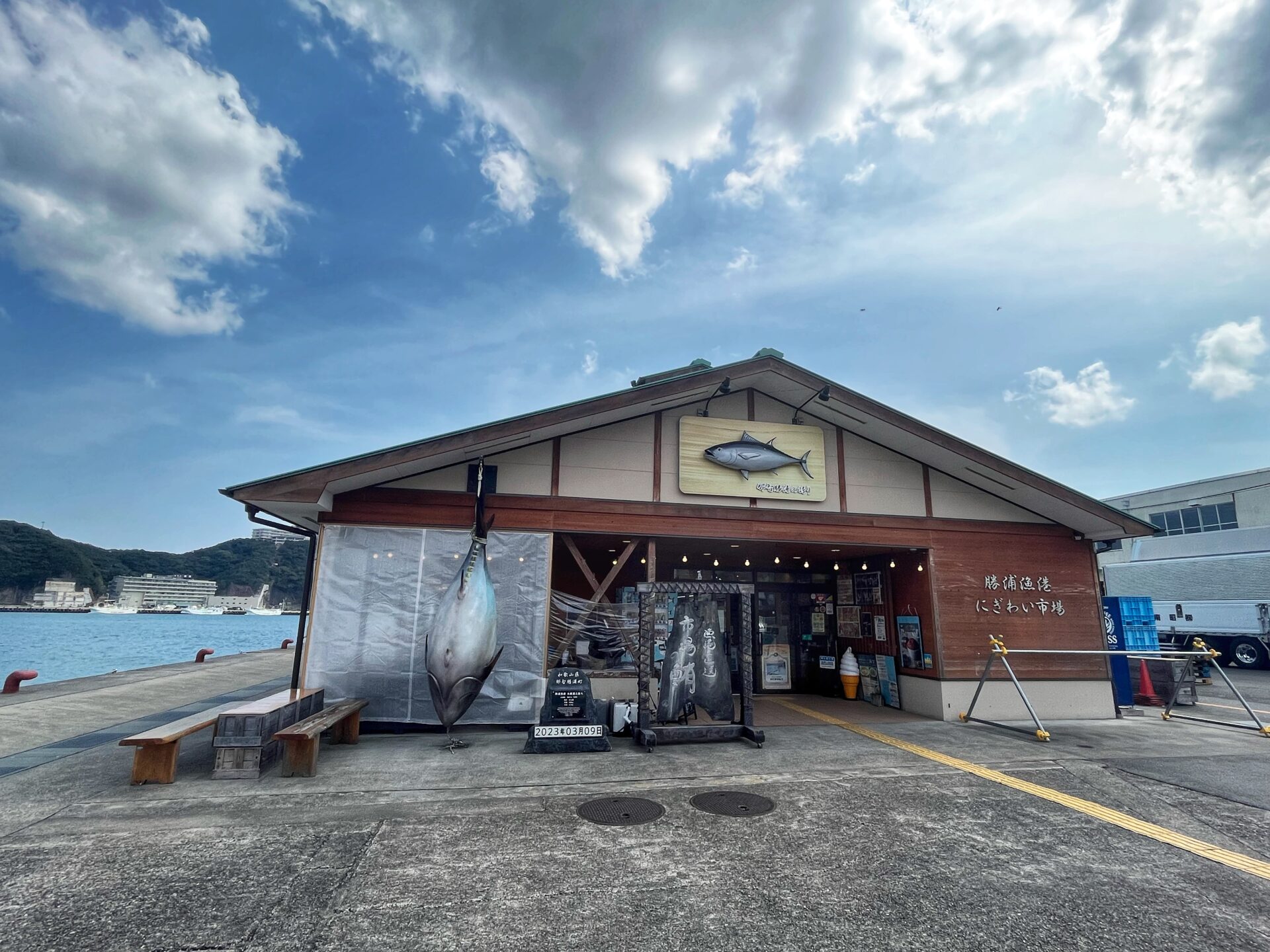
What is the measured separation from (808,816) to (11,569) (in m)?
106

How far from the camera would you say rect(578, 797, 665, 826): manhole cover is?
5234 mm

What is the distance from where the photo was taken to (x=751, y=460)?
10273 mm

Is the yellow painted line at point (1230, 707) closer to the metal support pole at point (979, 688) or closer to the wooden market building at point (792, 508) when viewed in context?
the wooden market building at point (792, 508)

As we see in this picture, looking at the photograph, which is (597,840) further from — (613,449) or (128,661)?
(128,661)

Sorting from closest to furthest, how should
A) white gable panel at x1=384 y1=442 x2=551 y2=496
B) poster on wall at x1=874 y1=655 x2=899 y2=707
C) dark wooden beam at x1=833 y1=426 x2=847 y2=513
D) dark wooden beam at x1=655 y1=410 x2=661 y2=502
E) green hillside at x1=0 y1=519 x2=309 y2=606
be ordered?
white gable panel at x1=384 y1=442 x2=551 y2=496, dark wooden beam at x1=655 y1=410 x2=661 y2=502, dark wooden beam at x1=833 y1=426 x2=847 y2=513, poster on wall at x1=874 y1=655 x2=899 y2=707, green hillside at x1=0 y1=519 x2=309 y2=606

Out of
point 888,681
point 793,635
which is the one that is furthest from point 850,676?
point 793,635

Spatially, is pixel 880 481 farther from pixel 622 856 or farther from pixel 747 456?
pixel 622 856

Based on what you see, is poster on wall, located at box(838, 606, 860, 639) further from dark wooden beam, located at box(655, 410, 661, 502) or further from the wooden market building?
dark wooden beam, located at box(655, 410, 661, 502)

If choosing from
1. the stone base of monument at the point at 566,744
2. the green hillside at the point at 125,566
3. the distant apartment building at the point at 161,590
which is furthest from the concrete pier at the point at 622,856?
the distant apartment building at the point at 161,590

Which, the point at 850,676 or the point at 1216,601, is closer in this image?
the point at 850,676

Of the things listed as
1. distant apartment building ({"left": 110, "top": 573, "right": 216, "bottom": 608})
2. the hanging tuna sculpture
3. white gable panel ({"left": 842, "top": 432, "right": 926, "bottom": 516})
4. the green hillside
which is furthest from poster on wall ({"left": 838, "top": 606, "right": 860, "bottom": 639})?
distant apartment building ({"left": 110, "top": 573, "right": 216, "bottom": 608})

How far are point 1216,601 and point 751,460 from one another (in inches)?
887

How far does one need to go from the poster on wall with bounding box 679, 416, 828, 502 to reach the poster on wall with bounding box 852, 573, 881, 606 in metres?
2.93

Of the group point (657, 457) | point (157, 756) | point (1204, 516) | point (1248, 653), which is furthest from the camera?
point (1204, 516)
